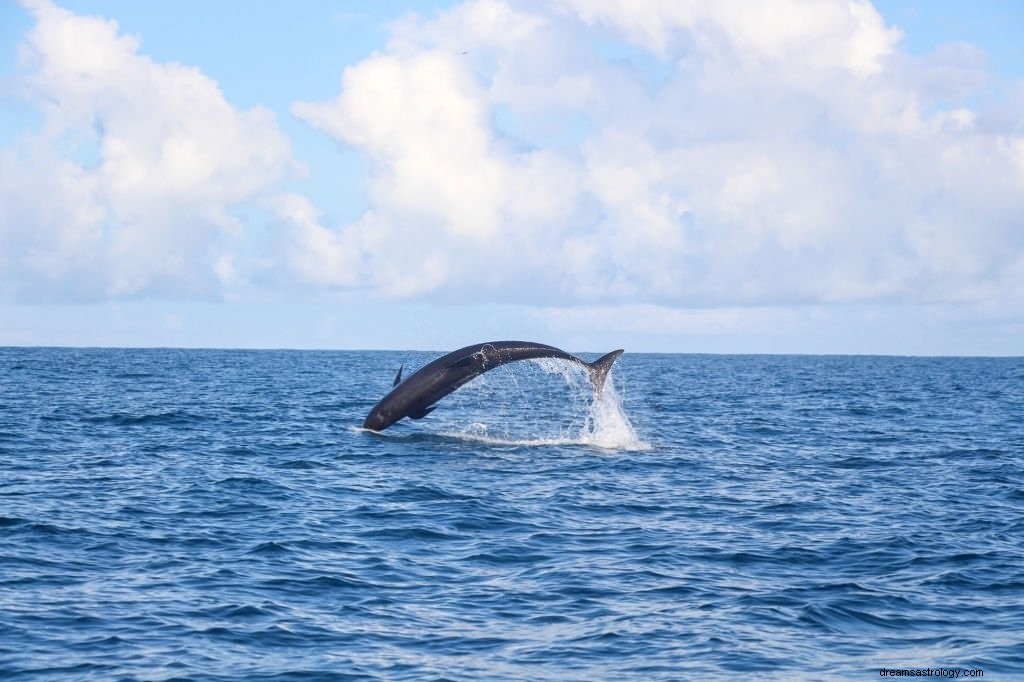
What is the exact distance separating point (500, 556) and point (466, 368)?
10951 millimetres

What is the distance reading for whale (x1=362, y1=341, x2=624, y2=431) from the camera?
27.7 m

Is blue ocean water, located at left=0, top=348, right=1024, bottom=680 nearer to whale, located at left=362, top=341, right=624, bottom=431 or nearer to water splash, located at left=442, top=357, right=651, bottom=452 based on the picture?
water splash, located at left=442, top=357, right=651, bottom=452

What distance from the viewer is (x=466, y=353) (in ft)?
92.9

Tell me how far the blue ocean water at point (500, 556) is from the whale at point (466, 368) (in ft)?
4.83

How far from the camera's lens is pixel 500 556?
58.4 feet

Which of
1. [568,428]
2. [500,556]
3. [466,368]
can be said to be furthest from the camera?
[568,428]

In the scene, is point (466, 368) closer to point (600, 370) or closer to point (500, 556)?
point (600, 370)

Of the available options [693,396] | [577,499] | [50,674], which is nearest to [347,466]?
[577,499]

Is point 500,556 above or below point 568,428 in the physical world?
below

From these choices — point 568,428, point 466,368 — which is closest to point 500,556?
point 466,368

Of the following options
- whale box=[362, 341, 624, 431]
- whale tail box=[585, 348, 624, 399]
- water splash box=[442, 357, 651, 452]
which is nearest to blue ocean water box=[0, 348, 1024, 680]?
water splash box=[442, 357, 651, 452]

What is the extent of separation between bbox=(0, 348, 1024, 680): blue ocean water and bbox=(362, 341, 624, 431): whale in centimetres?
147

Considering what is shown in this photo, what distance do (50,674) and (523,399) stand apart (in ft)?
163

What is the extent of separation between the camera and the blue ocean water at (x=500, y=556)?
13070 mm
